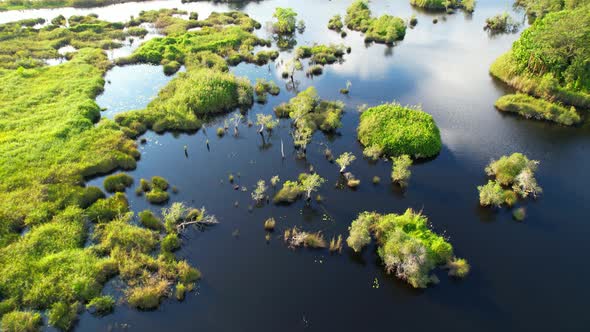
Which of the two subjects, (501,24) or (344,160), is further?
(501,24)

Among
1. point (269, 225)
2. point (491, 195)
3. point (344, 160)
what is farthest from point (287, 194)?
point (491, 195)

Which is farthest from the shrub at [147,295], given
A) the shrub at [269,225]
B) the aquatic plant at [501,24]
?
the aquatic plant at [501,24]

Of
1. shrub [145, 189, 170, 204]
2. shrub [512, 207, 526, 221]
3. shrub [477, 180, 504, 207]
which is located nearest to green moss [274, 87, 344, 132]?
shrub [477, 180, 504, 207]

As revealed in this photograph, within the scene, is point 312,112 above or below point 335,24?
below

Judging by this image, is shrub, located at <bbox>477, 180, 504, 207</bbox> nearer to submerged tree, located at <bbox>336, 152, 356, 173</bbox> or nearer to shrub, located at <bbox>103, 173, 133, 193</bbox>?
submerged tree, located at <bbox>336, 152, 356, 173</bbox>

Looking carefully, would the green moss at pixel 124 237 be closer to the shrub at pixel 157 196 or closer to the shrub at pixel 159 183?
the shrub at pixel 157 196

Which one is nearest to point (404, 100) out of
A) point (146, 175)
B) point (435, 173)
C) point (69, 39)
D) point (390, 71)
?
point (390, 71)

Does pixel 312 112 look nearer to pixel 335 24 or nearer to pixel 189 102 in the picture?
pixel 189 102
